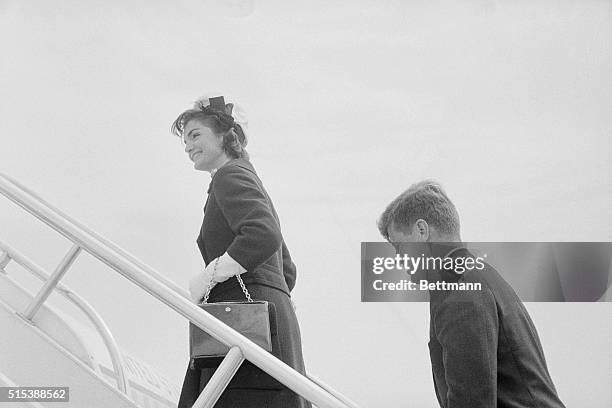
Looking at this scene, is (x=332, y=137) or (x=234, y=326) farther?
(x=332, y=137)

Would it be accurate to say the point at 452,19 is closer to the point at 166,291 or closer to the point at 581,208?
the point at 581,208

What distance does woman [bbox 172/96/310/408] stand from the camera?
1.75m

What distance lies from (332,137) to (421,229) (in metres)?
0.58

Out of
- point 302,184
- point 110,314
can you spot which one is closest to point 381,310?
point 302,184

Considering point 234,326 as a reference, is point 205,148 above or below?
above

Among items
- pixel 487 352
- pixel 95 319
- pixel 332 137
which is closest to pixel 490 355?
pixel 487 352

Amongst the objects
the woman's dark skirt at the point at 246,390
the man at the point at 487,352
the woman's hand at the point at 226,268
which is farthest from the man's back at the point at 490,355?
the woman's hand at the point at 226,268

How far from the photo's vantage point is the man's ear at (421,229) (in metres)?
1.93

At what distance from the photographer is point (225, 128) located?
218cm

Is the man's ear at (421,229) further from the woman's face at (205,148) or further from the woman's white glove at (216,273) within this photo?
the woman's face at (205,148)

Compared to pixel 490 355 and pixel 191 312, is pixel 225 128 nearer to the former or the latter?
pixel 191 312

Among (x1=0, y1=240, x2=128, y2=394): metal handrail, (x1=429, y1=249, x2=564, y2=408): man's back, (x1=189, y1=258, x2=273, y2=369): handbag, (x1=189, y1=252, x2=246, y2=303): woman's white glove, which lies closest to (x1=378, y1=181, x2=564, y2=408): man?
(x1=429, y1=249, x2=564, y2=408): man's back

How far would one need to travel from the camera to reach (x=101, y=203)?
95.9 inches

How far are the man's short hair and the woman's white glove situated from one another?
41 centimetres
